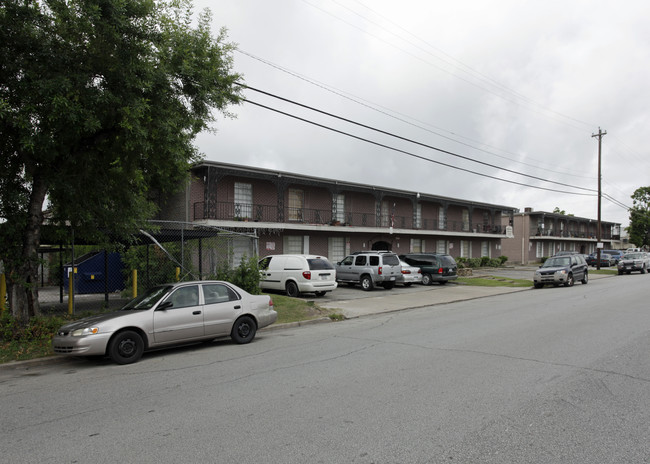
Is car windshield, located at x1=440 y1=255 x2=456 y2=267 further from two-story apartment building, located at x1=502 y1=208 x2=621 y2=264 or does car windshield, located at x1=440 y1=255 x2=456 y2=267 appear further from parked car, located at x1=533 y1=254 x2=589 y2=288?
two-story apartment building, located at x1=502 y1=208 x2=621 y2=264

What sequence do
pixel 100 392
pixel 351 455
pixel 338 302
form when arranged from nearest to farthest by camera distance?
pixel 351 455 < pixel 100 392 < pixel 338 302

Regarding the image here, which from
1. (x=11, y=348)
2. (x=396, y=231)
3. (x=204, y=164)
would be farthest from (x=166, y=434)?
(x=396, y=231)

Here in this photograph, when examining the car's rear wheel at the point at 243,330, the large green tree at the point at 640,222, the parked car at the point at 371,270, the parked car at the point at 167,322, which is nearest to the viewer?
the parked car at the point at 167,322

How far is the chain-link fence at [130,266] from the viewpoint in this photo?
47.4 ft

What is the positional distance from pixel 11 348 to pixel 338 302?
10632 mm

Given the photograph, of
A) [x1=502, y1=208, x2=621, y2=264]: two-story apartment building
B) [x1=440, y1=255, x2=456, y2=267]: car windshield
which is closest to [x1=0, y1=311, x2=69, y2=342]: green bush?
[x1=440, y1=255, x2=456, y2=267]: car windshield

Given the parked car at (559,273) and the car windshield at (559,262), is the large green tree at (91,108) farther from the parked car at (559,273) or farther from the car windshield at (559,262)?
the car windshield at (559,262)

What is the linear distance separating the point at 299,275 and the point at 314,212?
35.7 feet

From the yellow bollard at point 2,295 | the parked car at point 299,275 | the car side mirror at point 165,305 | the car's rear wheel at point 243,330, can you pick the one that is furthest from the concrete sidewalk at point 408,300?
the yellow bollard at point 2,295

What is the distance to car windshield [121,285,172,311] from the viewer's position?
338 inches

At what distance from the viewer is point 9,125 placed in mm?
8586

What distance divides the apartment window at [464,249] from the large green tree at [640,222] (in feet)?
162

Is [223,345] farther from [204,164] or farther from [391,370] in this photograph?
[204,164]

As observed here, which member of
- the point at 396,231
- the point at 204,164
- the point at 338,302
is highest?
the point at 204,164
